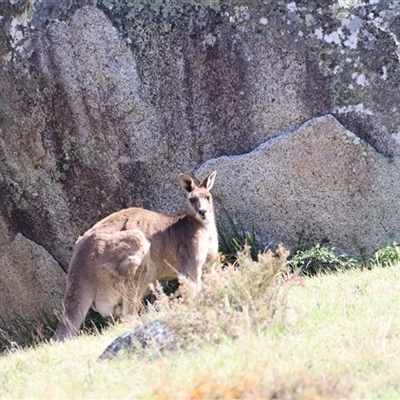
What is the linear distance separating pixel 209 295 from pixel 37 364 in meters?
1.51

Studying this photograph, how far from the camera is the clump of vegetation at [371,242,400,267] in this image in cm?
1004

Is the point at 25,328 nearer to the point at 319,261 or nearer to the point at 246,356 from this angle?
the point at 319,261

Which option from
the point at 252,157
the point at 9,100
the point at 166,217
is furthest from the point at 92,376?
the point at 9,100

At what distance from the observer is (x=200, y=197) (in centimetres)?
981

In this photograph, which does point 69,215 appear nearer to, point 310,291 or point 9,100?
point 9,100

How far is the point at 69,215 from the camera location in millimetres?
11016

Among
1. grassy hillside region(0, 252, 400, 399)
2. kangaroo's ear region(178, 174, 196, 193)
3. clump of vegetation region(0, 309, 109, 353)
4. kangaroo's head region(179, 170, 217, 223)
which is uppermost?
kangaroo's ear region(178, 174, 196, 193)

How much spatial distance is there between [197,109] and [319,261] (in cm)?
226

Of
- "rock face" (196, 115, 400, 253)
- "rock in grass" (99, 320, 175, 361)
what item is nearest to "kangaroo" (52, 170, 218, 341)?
"rock face" (196, 115, 400, 253)

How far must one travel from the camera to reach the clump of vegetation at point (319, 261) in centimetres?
1018

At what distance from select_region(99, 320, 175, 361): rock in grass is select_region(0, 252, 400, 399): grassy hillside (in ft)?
0.27

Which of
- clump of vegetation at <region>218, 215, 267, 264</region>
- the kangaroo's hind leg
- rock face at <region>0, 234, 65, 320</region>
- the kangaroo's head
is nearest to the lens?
the kangaroo's hind leg

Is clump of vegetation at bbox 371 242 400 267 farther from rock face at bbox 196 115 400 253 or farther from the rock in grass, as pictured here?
the rock in grass

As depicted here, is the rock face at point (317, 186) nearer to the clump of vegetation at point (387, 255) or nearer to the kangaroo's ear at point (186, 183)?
the clump of vegetation at point (387, 255)
